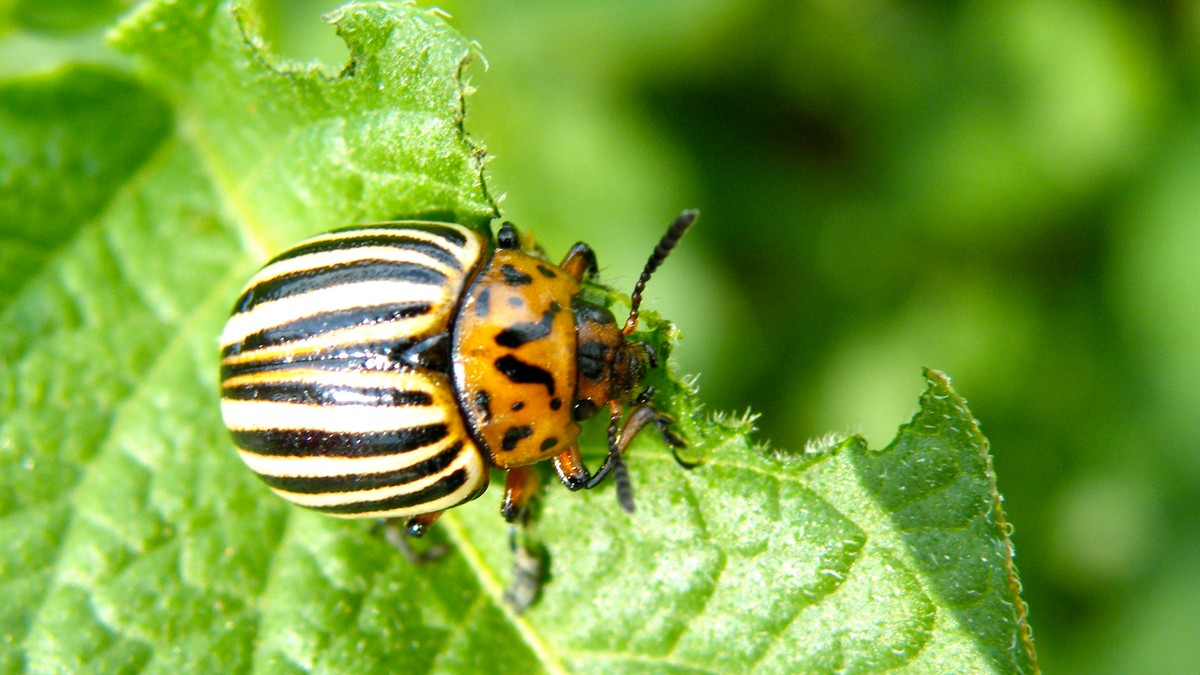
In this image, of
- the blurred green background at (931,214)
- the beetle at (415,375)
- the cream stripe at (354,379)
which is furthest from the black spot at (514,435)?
the blurred green background at (931,214)

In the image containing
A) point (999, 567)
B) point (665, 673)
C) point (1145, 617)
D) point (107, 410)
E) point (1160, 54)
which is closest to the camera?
point (999, 567)

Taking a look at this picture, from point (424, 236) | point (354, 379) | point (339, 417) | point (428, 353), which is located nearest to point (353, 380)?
point (354, 379)

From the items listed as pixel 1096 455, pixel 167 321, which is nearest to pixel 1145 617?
pixel 1096 455

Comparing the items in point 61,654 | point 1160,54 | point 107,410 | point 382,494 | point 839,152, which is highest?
point 1160,54

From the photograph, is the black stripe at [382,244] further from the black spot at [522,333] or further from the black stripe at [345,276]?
the black spot at [522,333]

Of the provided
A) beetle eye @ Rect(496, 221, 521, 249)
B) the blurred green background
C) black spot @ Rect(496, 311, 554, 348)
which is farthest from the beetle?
the blurred green background

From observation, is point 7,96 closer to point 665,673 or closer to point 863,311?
point 665,673

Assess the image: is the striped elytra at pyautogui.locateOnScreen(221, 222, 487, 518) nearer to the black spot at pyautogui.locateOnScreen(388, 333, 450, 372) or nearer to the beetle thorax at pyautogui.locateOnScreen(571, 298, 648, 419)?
the black spot at pyautogui.locateOnScreen(388, 333, 450, 372)

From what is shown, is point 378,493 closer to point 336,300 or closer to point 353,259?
point 336,300

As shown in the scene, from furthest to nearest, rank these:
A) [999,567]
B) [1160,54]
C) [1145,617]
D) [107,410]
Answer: [1160,54] → [1145,617] → [107,410] → [999,567]
